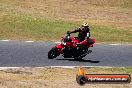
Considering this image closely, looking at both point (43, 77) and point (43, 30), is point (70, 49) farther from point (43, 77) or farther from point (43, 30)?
point (43, 30)

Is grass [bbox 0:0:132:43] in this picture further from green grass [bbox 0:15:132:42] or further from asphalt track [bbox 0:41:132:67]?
asphalt track [bbox 0:41:132:67]

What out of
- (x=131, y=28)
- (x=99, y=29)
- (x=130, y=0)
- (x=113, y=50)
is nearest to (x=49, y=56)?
(x=113, y=50)

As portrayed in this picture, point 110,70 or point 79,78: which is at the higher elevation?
point 79,78

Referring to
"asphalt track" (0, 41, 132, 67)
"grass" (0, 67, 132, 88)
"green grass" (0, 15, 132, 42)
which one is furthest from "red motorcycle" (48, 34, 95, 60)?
"green grass" (0, 15, 132, 42)

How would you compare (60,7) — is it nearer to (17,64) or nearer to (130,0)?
(130,0)

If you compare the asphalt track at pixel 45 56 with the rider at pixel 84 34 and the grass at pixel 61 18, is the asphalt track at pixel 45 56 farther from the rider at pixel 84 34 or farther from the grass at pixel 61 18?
the grass at pixel 61 18

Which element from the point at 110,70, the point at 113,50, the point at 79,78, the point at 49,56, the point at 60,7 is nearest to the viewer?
the point at 79,78

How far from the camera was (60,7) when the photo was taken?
37.1 meters

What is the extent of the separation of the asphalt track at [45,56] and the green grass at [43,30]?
2.42 meters

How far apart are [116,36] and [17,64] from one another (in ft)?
38.8

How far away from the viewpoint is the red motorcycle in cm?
2083

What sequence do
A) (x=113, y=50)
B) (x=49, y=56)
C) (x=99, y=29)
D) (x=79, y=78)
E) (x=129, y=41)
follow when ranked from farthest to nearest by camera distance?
(x=99, y=29)
(x=129, y=41)
(x=113, y=50)
(x=49, y=56)
(x=79, y=78)

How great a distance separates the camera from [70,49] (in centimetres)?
2105

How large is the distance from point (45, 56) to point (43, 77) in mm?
5011
